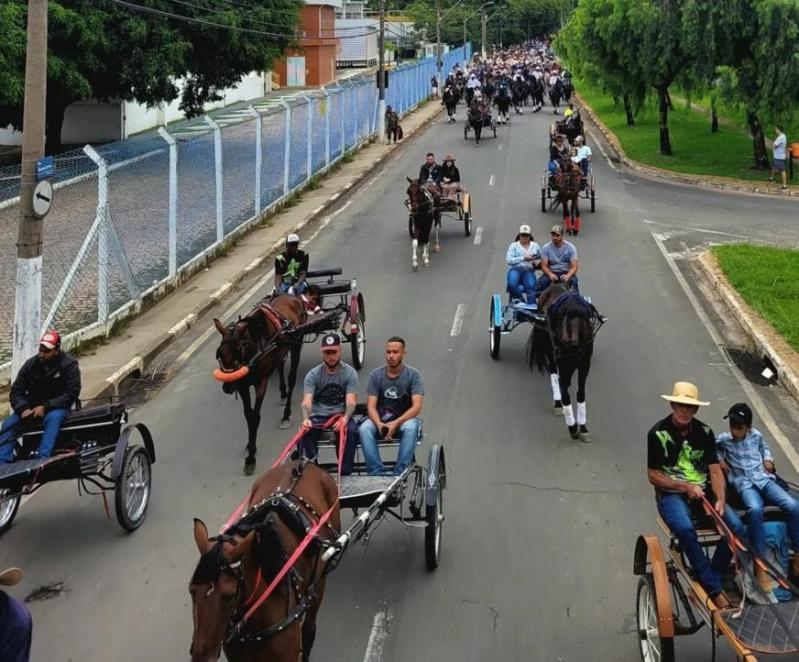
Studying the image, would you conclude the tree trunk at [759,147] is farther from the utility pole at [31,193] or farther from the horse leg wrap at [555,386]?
the utility pole at [31,193]

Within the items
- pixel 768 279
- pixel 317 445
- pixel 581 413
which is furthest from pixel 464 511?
pixel 768 279

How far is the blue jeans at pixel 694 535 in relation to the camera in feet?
19.9

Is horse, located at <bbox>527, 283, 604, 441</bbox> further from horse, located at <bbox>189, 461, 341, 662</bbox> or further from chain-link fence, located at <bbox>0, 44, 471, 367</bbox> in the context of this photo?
chain-link fence, located at <bbox>0, 44, 471, 367</bbox>

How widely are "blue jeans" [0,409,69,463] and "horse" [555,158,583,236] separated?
14.8 metres

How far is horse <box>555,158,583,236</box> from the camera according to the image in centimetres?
2125

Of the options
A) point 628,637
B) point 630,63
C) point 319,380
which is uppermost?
point 630,63

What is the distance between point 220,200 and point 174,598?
1351cm

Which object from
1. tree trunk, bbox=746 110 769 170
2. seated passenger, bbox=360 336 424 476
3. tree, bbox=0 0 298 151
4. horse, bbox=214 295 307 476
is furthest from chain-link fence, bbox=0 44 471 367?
tree trunk, bbox=746 110 769 170

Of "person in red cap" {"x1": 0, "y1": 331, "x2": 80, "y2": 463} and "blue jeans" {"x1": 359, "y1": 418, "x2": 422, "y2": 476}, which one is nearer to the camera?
"blue jeans" {"x1": 359, "y1": 418, "x2": 422, "y2": 476}

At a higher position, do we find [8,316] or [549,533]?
[8,316]

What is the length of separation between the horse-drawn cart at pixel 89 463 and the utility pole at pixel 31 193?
101 inches

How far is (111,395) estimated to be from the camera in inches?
480

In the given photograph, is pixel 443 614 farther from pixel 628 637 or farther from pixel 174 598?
pixel 174 598

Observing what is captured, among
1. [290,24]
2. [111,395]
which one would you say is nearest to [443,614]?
[111,395]
